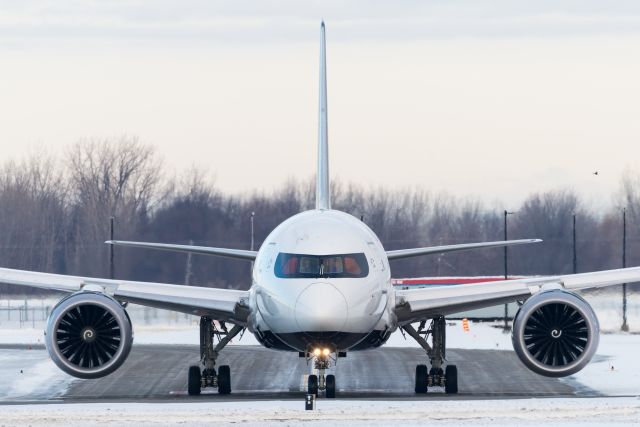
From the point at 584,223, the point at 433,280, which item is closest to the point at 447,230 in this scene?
the point at 584,223

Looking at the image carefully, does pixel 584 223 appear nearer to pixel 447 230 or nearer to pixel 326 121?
pixel 447 230

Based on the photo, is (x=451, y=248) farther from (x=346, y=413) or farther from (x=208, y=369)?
(x=346, y=413)

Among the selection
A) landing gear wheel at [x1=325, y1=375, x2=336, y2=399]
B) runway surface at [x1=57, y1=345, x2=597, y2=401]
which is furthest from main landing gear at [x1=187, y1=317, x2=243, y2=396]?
landing gear wheel at [x1=325, y1=375, x2=336, y2=399]

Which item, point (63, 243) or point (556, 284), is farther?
point (63, 243)

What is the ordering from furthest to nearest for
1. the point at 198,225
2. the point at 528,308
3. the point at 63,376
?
1. the point at 198,225
2. the point at 63,376
3. the point at 528,308

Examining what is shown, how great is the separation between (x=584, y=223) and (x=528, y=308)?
81.8m

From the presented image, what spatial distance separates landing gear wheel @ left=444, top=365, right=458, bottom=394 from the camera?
3083 centimetres

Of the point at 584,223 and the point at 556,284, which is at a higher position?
the point at 584,223

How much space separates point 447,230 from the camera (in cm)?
11819

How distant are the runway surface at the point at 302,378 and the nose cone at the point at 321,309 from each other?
162 inches

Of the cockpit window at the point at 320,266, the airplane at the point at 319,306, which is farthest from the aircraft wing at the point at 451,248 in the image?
the cockpit window at the point at 320,266

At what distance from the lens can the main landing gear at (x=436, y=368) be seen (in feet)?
101

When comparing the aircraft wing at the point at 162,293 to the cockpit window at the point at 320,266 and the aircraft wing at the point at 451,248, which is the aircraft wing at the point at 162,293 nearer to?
the cockpit window at the point at 320,266

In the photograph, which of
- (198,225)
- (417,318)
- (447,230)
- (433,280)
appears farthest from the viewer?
(447,230)
